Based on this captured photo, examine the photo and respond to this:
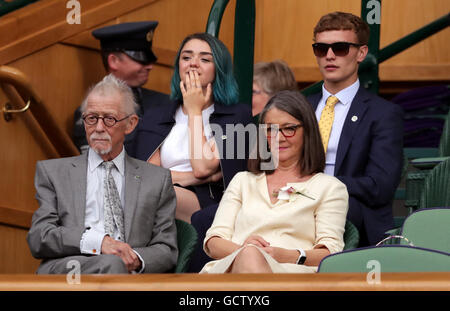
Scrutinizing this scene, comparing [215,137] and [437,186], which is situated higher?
[215,137]

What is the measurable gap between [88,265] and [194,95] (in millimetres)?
1121

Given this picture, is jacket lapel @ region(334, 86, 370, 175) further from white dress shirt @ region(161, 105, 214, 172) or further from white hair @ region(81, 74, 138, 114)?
white hair @ region(81, 74, 138, 114)

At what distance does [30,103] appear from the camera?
439 centimetres

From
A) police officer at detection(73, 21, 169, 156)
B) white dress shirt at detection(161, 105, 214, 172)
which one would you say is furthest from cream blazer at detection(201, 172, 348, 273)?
police officer at detection(73, 21, 169, 156)

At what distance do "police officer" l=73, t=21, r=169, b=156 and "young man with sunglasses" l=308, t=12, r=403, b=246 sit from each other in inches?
42.6

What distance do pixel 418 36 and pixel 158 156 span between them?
1.64 metres

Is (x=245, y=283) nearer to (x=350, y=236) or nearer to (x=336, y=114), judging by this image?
(x=350, y=236)

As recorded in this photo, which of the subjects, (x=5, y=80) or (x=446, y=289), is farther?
(x=5, y=80)

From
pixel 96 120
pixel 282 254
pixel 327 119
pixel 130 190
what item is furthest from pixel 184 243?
pixel 327 119

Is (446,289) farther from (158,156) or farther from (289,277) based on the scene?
(158,156)

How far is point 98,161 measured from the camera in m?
3.27

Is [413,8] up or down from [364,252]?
up

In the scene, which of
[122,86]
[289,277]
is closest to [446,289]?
[289,277]

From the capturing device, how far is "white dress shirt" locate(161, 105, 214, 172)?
12.6ft
